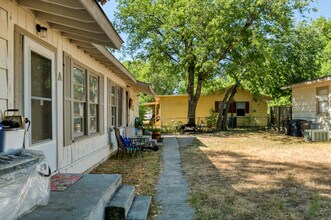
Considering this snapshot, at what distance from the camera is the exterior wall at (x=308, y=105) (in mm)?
13758

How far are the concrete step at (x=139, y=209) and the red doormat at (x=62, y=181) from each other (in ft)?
2.67

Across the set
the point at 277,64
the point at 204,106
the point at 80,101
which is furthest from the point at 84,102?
the point at 204,106

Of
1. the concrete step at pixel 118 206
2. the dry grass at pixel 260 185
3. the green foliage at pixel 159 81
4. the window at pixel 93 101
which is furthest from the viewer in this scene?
the green foliage at pixel 159 81

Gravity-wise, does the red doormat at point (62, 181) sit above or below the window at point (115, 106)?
below

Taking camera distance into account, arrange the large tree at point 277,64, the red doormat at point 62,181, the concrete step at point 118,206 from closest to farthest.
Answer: the concrete step at point 118,206, the red doormat at point 62,181, the large tree at point 277,64

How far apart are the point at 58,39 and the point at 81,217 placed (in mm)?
3107

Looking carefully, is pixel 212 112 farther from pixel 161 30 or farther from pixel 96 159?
pixel 96 159

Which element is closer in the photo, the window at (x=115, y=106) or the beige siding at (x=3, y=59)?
the beige siding at (x=3, y=59)

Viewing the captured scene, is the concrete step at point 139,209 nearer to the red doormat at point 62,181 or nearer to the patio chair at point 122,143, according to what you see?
the red doormat at point 62,181

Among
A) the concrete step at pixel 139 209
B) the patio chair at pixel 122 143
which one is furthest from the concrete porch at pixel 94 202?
the patio chair at pixel 122 143

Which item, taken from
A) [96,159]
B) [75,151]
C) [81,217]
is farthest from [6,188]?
[96,159]

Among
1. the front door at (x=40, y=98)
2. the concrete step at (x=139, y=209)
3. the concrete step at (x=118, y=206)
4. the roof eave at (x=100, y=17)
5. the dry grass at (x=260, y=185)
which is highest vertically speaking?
the roof eave at (x=100, y=17)

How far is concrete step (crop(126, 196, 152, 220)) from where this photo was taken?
3.60 m

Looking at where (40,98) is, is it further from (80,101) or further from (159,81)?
(159,81)
